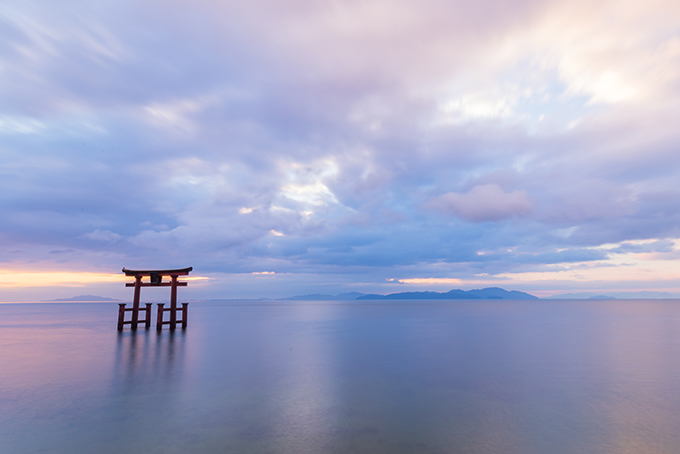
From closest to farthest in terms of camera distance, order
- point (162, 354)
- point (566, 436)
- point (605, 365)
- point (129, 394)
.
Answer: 1. point (566, 436)
2. point (129, 394)
3. point (605, 365)
4. point (162, 354)

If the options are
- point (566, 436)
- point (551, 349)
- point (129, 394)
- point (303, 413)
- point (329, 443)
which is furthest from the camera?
point (551, 349)

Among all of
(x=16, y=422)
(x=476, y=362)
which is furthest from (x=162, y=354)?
(x=476, y=362)

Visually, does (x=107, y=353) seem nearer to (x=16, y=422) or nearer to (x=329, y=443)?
(x=16, y=422)

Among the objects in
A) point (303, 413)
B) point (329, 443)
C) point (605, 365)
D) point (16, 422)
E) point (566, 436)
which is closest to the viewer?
point (329, 443)

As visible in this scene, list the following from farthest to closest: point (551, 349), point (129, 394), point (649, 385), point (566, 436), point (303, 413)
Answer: point (551, 349) → point (649, 385) → point (129, 394) → point (303, 413) → point (566, 436)

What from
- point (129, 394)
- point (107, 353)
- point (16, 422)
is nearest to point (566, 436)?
point (129, 394)

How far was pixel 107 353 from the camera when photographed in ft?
92.3

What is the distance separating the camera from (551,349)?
32.2 metres

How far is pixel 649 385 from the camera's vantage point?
19.7 m

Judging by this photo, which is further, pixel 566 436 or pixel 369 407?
pixel 369 407

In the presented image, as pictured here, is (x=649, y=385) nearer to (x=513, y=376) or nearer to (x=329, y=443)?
(x=513, y=376)

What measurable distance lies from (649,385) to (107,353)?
118 ft

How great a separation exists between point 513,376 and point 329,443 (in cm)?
1456

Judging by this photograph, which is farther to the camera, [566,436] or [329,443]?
[566,436]
